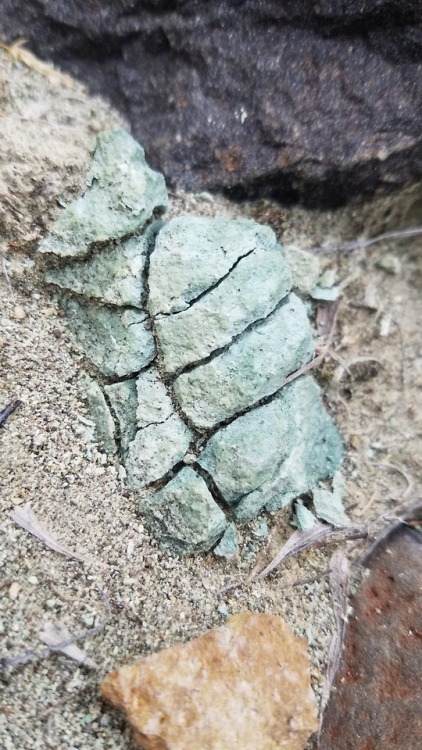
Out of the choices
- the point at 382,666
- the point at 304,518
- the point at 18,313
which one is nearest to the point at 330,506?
the point at 304,518

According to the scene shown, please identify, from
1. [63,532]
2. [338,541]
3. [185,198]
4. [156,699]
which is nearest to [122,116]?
[185,198]

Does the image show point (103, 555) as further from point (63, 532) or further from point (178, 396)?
point (178, 396)

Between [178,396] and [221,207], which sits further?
[221,207]

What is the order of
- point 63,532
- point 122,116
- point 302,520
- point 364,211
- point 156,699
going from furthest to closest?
1. point 364,211
2. point 122,116
3. point 302,520
4. point 63,532
5. point 156,699

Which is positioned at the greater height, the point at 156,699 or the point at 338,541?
the point at 338,541

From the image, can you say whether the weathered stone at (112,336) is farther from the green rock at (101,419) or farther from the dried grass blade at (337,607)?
the dried grass blade at (337,607)

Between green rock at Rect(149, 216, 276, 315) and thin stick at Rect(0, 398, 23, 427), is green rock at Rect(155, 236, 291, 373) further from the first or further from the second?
thin stick at Rect(0, 398, 23, 427)
